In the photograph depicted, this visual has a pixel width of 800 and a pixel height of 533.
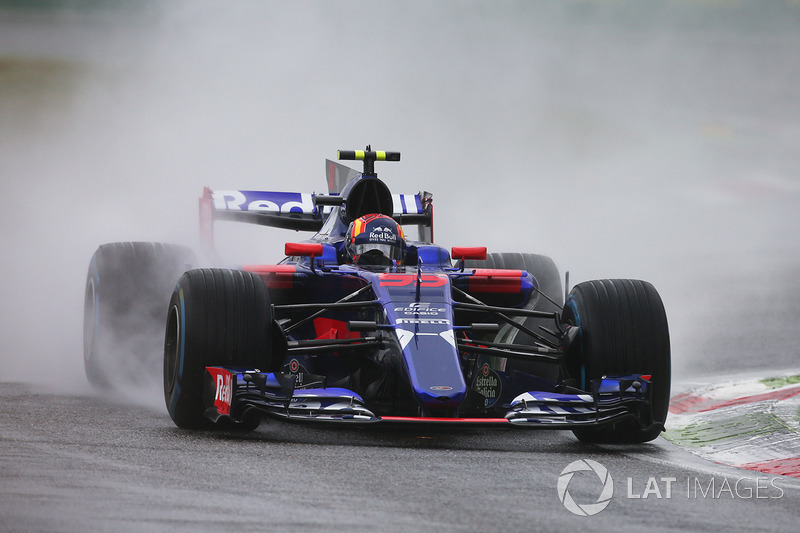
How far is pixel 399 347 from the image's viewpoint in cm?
791

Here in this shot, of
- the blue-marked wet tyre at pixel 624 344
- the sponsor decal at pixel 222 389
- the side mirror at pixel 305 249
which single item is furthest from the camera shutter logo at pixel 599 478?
the side mirror at pixel 305 249

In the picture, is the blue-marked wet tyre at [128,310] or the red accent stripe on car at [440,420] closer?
the red accent stripe on car at [440,420]

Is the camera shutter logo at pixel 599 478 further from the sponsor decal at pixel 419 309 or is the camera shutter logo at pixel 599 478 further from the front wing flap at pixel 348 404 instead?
the sponsor decal at pixel 419 309

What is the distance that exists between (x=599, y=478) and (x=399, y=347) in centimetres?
194

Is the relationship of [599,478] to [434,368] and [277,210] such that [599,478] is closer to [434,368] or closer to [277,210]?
[434,368]

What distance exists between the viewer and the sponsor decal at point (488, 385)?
8.58 meters

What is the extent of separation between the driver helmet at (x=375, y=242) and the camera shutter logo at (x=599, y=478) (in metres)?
3.17

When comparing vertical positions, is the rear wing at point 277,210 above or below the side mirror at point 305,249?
above

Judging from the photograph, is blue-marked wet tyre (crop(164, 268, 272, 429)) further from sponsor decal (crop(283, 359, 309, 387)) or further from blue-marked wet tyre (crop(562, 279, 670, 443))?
blue-marked wet tyre (crop(562, 279, 670, 443))

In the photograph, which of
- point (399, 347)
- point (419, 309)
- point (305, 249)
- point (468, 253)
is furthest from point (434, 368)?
point (468, 253)

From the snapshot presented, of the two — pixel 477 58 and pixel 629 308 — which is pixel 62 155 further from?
pixel 629 308

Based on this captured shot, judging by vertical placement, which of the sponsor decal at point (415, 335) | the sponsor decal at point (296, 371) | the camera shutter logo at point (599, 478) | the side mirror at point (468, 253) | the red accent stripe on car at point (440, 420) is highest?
the side mirror at point (468, 253)

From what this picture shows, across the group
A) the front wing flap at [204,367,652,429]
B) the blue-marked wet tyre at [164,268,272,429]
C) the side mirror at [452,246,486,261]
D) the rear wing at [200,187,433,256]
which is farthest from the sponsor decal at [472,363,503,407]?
the rear wing at [200,187,433,256]

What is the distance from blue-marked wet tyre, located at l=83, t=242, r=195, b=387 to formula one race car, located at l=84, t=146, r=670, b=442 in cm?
173
